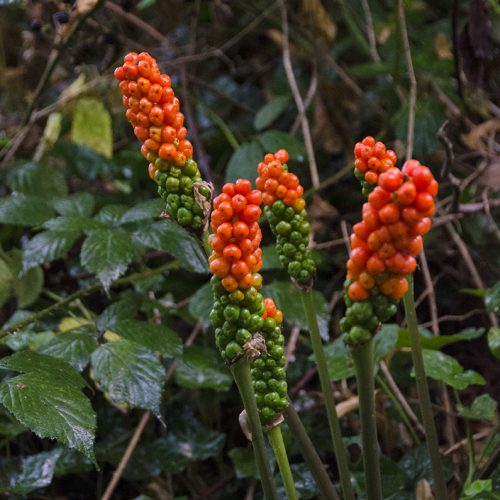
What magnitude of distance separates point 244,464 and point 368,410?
2.55ft

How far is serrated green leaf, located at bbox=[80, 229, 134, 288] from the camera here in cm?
136

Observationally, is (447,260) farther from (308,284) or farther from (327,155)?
(308,284)

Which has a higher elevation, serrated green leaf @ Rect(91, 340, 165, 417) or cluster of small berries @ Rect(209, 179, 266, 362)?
cluster of small berries @ Rect(209, 179, 266, 362)

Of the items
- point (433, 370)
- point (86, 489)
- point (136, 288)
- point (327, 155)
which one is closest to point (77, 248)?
point (136, 288)

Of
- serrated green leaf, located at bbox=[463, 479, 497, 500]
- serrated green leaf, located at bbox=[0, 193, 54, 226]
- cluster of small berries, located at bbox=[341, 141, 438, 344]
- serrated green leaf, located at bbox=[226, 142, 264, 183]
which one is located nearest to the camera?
cluster of small berries, located at bbox=[341, 141, 438, 344]

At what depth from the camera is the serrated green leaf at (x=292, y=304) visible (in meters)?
1.45

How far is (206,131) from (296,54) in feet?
1.61

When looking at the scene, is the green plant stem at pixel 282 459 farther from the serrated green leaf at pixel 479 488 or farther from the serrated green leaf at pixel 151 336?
the serrated green leaf at pixel 151 336

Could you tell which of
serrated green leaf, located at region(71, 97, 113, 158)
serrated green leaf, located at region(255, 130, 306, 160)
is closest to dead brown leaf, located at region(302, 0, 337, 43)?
serrated green leaf, located at region(255, 130, 306, 160)

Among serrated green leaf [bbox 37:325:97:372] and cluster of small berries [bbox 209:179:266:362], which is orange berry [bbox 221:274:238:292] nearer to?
cluster of small berries [bbox 209:179:266:362]

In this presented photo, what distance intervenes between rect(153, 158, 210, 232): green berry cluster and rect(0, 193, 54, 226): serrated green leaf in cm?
74

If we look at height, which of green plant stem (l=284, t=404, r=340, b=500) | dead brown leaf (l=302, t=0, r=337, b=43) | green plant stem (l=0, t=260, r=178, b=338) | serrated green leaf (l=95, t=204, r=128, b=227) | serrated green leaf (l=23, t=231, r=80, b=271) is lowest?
green plant stem (l=284, t=404, r=340, b=500)

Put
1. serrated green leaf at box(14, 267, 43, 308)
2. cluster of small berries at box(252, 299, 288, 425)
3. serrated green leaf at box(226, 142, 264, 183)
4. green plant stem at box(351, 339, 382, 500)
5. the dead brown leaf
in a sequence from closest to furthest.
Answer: green plant stem at box(351, 339, 382, 500), cluster of small berries at box(252, 299, 288, 425), serrated green leaf at box(14, 267, 43, 308), serrated green leaf at box(226, 142, 264, 183), the dead brown leaf

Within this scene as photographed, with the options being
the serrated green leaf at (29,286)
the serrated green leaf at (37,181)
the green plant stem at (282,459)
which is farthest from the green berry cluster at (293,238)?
the serrated green leaf at (37,181)
